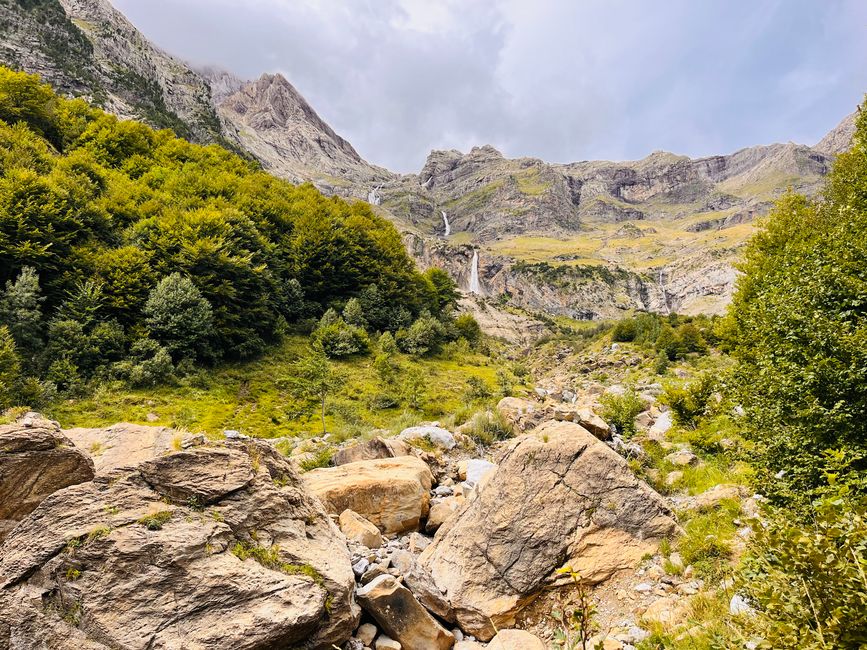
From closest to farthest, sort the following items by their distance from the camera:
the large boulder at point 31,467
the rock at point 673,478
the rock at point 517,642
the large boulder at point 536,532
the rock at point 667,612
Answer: the rock at point 667,612 < the large boulder at point 31,467 < the rock at point 517,642 < the large boulder at point 536,532 < the rock at point 673,478

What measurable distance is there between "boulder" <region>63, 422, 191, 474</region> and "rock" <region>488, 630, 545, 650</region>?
568cm

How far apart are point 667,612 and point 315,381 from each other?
20.0 metres

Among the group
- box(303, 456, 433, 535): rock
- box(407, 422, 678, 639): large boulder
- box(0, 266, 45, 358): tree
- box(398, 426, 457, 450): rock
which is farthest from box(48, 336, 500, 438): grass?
box(407, 422, 678, 639): large boulder

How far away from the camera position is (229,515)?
18.7 ft

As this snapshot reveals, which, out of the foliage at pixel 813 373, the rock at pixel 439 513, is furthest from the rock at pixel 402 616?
the foliage at pixel 813 373

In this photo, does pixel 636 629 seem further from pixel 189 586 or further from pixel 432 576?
pixel 189 586

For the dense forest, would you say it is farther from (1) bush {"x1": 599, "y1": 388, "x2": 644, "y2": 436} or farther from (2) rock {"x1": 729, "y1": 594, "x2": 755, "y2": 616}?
(2) rock {"x1": 729, "y1": 594, "x2": 755, "y2": 616}

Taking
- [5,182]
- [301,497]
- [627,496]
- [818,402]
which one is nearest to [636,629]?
[627,496]

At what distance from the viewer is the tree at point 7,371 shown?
50.0 ft

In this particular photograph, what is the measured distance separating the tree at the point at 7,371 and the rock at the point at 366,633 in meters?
17.3

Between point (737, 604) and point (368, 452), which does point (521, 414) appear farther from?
point (737, 604)

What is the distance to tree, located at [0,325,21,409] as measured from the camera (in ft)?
50.0

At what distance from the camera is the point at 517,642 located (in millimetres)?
5488

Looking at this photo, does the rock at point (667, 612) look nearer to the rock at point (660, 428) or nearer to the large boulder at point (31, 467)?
the large boulder at point (31, 467)
